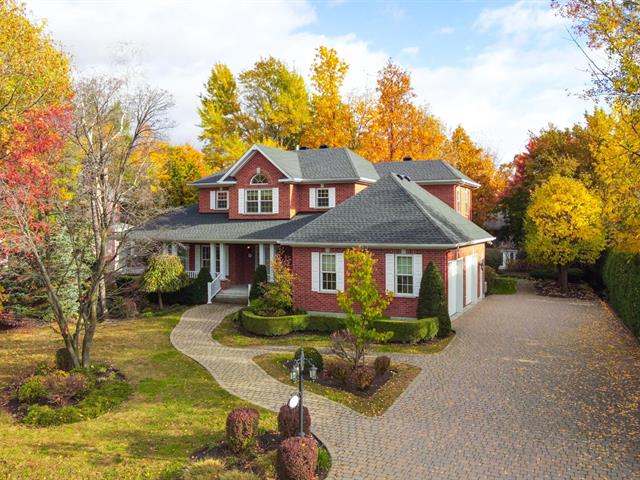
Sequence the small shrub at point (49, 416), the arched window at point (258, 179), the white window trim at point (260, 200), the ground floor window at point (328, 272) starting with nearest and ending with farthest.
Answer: the small shrub at point (49, 416)
the ground floor window at point (328, 272)
the white window trim at point (260, 200)
the arched window at point (258, 179)

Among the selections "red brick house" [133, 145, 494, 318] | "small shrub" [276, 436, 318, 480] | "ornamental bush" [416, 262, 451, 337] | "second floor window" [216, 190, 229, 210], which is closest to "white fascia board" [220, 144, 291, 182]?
"red brick house" [133, 145, 494, 318]

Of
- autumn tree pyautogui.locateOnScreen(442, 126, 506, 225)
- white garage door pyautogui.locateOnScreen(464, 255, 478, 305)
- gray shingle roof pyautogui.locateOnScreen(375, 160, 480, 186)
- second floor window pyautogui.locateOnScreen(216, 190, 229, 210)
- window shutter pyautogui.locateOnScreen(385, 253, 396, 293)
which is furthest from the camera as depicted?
autumn tree pyautogui.locateOnScreen(442, 126, 506, 225)

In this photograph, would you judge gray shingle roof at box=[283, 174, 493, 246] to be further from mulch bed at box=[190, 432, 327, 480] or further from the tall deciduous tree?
the tall deciduous tree

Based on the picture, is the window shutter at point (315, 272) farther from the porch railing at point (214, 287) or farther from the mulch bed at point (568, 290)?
the mulch bed at point (568, 290)

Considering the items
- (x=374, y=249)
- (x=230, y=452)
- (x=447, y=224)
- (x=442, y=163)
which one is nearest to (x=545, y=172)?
(x=442, y=163)

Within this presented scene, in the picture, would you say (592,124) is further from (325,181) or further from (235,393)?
(235,393)

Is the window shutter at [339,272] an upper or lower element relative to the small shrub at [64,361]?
upper

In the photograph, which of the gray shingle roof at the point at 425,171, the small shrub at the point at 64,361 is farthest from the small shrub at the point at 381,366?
the gray shingle roof at the point at 425,171
